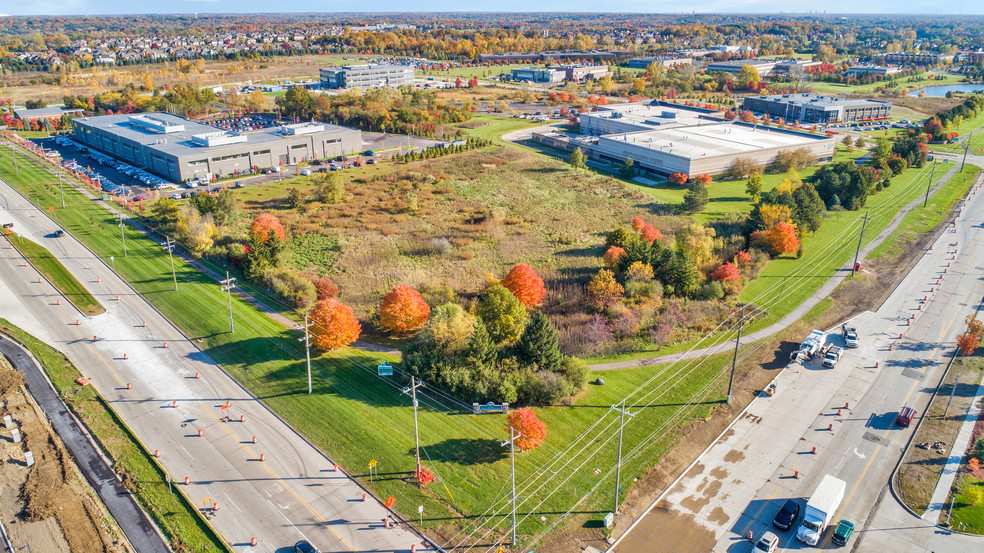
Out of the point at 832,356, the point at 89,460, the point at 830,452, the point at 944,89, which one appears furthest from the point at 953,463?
the point at 944,89

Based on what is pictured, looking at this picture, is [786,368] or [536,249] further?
[536,249]

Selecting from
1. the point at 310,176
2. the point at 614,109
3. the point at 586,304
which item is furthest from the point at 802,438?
the point at 614,109

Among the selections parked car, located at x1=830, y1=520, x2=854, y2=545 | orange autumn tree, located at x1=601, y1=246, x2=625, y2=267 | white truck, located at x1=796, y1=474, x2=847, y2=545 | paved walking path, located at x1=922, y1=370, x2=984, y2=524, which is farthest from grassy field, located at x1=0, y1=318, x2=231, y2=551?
orange autumn tree, located at x1=601, y1=246, x2=625, y2=267

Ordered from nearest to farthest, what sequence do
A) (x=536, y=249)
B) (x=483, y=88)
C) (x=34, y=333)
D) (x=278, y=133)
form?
(x=34, y=333), (x=536, y=249), (x=278, y=133), (x=483, y=88)

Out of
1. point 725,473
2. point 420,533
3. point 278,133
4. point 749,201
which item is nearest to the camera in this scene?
point 420,533

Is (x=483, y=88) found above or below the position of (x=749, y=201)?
above

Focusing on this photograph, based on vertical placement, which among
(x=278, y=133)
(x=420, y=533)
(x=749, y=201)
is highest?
(x=278, y=133)

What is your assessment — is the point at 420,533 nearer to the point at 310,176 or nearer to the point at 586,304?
the point at 586,304
